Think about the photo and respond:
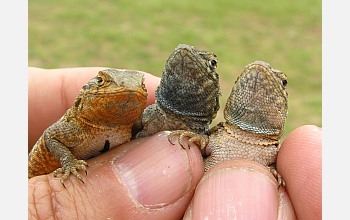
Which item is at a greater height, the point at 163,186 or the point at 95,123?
the point at 95,123

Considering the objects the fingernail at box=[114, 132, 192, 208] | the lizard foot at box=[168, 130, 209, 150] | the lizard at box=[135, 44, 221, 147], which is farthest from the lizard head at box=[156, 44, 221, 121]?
the fingernail at box=[114, 132, 192, 208]

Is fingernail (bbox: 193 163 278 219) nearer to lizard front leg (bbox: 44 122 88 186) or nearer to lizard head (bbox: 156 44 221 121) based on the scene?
lizard head (bbox: 156 44 221 121)

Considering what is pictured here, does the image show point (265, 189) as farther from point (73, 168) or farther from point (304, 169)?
point (73, 168)

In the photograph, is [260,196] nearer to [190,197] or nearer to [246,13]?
[190,197]

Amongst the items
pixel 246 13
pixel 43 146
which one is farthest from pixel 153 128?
pixel 246 13

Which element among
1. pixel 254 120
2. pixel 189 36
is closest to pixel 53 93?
pixel 254 120

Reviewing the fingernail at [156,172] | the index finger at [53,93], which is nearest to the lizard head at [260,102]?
the fingernail at [156,172]

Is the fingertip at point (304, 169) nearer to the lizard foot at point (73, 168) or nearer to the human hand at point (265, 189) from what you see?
the human hand at point (265, 189)

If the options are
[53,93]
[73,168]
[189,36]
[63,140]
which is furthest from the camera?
[189,36]

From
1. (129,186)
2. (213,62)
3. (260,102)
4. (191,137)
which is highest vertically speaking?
(213,62)
